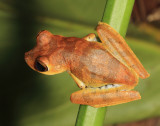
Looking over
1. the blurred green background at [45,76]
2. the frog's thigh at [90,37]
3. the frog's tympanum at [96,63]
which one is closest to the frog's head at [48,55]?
the frog's tympanum at [96,63]

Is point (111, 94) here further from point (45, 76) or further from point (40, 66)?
point (45, 76)

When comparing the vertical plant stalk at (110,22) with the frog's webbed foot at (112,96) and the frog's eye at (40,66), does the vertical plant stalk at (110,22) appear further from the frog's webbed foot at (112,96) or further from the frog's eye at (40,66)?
the frog's eye at (40,66)

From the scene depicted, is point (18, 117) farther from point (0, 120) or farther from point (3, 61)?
point (3, 61)

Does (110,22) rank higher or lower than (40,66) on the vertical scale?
higher

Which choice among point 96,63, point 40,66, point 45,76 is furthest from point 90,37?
point 45,76

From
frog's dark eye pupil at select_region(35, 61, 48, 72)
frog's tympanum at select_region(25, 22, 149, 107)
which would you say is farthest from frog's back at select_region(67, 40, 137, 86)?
frog's dark eye pupil at select_region(35, 61, 48, 72)

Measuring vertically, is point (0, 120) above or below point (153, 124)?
below

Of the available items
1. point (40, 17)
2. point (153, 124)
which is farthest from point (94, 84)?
point (153, 124)
